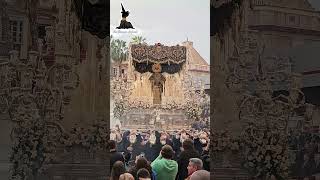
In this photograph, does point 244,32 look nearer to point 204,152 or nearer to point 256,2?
point 256,2

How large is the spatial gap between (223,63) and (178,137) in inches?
121

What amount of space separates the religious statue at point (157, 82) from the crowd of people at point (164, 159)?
3.61ft

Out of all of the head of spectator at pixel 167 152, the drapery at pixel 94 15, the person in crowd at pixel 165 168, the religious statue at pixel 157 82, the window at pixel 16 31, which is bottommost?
the person in crowd at pixel 165 168

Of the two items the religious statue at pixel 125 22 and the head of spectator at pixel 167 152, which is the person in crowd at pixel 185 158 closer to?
the head of spectator at pixel 167 152

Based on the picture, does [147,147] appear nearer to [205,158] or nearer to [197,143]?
[197,143]

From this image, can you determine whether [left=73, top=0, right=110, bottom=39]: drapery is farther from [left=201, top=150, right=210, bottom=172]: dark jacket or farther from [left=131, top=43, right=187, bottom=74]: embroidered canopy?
[left=131, top=43, right=187, bottom=74]: embroidered canopy

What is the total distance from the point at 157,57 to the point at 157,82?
0.42 meters

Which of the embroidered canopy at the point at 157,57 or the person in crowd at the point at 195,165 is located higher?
the embroidered canopy at the point at 157,57

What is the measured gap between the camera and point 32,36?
4.44 meters

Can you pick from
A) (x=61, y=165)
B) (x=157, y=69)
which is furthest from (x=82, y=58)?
(x=157, y=69)

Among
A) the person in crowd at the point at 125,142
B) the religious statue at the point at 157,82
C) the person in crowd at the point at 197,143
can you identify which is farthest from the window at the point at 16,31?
the religious statue at the point at 157,82

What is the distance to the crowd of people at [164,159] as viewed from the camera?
4.87 meters

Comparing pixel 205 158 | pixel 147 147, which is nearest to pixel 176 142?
pixel 147 147

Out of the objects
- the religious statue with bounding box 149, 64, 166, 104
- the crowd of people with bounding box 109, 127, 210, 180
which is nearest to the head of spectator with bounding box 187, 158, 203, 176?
the crowd of people with bounding box 109, 127, 210, 180
